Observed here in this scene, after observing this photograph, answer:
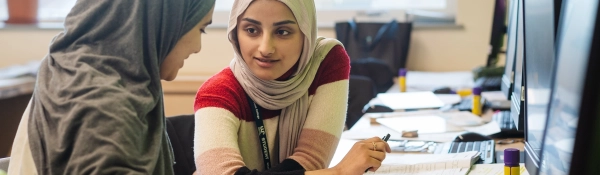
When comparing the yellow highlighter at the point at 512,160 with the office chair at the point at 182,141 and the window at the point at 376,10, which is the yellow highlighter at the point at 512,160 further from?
the window at the point at 376,10

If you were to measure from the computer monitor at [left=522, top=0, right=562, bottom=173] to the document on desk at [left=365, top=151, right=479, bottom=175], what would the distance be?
30cm

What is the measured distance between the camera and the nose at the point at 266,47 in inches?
59.7

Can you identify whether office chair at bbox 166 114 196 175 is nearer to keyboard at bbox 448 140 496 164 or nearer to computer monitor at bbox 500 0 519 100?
keyboard at bbox 448 140 496 164

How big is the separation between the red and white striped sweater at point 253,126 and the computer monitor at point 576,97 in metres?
0.74

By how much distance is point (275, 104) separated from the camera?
1.59 metres

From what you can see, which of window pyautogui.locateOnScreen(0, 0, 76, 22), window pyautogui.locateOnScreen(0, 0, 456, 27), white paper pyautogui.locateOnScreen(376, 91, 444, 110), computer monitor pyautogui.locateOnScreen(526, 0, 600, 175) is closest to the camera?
computer monitor pyautogui.locateOnScreen(526, 0, 600, 175)

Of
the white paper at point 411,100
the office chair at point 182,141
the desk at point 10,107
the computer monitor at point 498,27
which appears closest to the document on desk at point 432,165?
the office chair at point 182,141

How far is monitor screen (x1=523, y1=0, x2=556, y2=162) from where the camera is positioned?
1.04m

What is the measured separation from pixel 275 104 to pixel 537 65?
24.3 inches

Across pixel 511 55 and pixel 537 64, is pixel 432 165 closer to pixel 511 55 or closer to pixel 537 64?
pixel 537 64

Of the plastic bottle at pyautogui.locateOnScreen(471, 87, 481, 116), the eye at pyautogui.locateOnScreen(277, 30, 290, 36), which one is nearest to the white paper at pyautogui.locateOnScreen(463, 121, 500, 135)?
the plastic bottle at pyautogui.locateOnScreen(471, 87, 481, 116)

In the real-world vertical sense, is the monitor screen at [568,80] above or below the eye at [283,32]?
above

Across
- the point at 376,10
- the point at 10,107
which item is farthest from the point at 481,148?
the point at 376,10

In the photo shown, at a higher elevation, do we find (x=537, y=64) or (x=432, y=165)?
(x=537, y=64)
